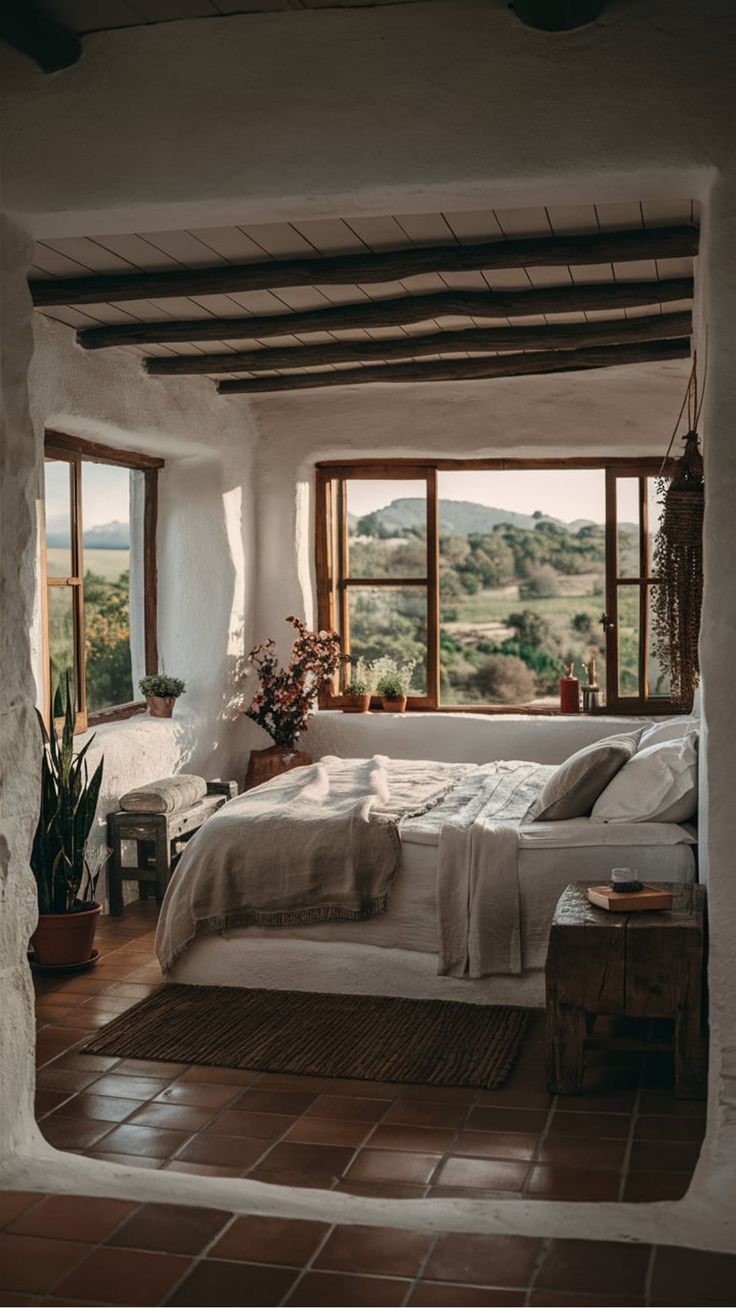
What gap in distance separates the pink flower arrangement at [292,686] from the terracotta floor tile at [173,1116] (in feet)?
12.5

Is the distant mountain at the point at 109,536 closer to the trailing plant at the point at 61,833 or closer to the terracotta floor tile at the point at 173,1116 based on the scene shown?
the trailing plant at the point at 61,833

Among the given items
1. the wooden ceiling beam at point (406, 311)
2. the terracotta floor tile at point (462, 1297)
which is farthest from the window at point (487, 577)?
the terracotta floor tile at point (462, 1297)

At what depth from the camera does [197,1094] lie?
3895mm

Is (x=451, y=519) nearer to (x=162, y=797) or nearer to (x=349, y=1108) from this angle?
(x=162, y=797)

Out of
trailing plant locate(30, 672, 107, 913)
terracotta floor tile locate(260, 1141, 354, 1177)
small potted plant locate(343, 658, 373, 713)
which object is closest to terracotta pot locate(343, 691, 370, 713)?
small potted plant locate(343, 658, 373, 713)

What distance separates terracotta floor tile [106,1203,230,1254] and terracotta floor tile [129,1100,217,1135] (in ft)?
2.15

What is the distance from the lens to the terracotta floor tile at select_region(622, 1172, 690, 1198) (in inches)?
122

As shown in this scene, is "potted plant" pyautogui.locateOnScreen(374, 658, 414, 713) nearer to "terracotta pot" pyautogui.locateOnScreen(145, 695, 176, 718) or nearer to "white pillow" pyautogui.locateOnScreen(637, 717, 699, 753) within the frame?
"terracotta pot" pyautogui.locateOnScreen(145, 695, 176, 718)

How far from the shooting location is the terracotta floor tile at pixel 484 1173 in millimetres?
3217

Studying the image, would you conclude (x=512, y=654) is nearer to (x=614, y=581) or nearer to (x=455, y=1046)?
(x=614, y=581)

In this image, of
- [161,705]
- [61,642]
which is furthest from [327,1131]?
[61,642]

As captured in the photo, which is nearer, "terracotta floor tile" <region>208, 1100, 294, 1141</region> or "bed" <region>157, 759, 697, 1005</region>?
"terracotta floor tile" <region>208, 1100, 294, 1141</region>

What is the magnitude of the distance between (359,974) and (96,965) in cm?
123

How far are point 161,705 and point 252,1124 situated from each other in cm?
370
